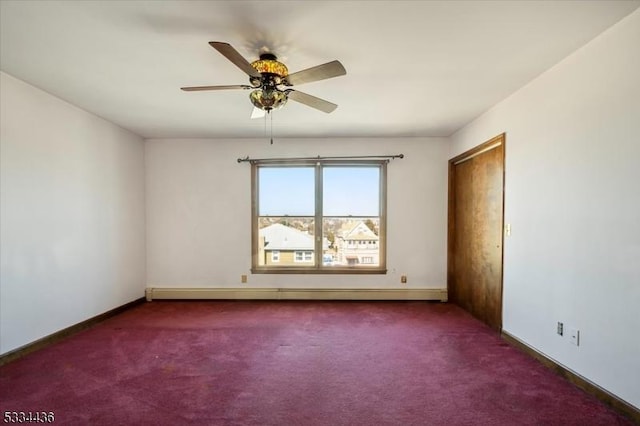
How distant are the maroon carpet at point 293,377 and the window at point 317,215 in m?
1.22

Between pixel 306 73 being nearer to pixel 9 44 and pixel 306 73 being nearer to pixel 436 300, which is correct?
pixel 9 44

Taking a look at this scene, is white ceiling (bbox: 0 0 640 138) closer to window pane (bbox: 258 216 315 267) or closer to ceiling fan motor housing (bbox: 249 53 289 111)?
ceiling fan motor housing (bbox: 249 53 289 111)

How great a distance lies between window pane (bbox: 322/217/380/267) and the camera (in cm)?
465

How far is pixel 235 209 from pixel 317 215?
1.30 metres

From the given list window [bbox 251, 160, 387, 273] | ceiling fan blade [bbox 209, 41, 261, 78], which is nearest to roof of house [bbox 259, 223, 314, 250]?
window [bbox 251, 160, 387, 273]

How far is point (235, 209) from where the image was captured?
463cm

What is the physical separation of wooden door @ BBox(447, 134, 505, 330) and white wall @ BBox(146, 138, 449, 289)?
0.25m

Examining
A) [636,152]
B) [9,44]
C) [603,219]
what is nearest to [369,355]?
[603,219]

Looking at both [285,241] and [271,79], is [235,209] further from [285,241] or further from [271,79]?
[271,79]

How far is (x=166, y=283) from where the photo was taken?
4.63m

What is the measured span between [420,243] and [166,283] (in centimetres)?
404

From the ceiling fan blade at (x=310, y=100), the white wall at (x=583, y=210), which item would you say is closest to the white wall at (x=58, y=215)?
the ceiling fan blade at (x=310, y=100)

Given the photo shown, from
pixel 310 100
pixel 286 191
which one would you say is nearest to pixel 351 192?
pixel 286 191

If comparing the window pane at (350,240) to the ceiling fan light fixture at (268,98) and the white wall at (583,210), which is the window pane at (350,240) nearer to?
the white wall at (583,210)
